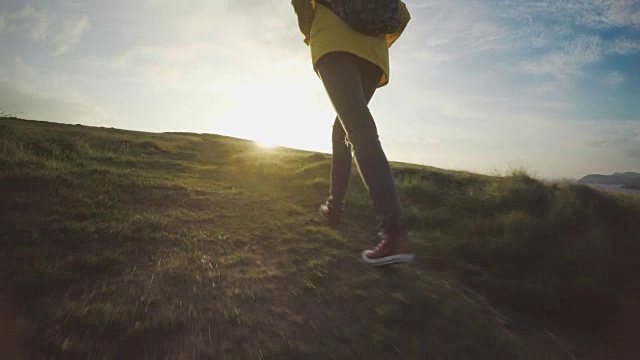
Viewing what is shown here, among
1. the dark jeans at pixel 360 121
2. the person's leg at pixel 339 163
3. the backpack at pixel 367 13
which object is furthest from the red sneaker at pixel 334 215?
the backpack at pixel 367 13

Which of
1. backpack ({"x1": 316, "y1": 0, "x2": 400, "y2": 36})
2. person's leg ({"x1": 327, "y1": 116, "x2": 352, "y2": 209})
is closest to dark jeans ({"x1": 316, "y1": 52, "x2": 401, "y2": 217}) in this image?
backpack ({"x1": 316, "y1": 0, "x2": 400, "y2": 36})

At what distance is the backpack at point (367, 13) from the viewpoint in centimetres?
254

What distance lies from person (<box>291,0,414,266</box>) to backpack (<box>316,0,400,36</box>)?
0.16 feet

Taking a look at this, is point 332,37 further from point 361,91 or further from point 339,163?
point 339,163

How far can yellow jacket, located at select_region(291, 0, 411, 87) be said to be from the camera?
258 centimetres

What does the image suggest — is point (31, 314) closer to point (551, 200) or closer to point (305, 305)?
point (305, 305)

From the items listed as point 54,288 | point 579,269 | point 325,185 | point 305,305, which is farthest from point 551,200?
point 54,288

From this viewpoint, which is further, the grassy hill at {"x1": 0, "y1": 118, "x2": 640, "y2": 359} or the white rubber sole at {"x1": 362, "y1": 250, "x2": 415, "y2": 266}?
the white rubber sole at {"x1": 362, "y1": 250, "x2": 415, "y2": 266}

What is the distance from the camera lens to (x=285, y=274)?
208 centimetres

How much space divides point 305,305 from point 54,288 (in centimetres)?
105

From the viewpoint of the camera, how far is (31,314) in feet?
4.35

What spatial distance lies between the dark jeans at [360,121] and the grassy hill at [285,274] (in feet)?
1.55

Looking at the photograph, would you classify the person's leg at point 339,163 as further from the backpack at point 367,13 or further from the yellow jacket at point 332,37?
the backpack at point 367,13

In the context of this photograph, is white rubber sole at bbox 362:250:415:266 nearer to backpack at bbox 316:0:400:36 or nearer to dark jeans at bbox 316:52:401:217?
dark jeans at bbox 316:52:401:217
